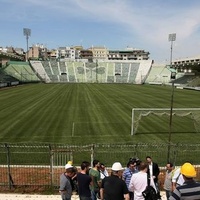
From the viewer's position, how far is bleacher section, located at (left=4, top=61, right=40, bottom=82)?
382 feet

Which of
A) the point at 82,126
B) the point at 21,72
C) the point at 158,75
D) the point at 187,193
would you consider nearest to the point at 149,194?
the point at 187,193

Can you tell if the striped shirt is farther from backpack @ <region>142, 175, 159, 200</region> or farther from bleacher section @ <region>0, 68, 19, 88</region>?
bleacher section @ <region>0, 68, 19, 88</region>

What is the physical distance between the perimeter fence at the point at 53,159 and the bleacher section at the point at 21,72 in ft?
320

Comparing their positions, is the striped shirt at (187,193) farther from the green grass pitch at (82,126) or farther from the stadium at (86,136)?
the green grass pitch at (82,126)

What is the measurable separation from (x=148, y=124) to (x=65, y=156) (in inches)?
616

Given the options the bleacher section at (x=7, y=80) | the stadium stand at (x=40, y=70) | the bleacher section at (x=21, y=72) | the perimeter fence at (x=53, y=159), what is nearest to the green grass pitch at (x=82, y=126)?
the perimeter fence at (x=53, y=159)

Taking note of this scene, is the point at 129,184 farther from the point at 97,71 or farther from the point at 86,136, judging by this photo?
the point at 97,71

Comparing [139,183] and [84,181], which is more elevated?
[139,183]

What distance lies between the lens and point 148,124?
106 feet

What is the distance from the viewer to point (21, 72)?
396ft

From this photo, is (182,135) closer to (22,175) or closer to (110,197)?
(22,175)

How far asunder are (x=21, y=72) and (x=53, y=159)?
107 metres

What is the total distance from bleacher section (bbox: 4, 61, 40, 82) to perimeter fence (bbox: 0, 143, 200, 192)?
97.7m

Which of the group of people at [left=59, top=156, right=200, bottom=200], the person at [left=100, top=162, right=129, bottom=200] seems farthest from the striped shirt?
the person at [left=100, top=162, right=129, bottom=200]
